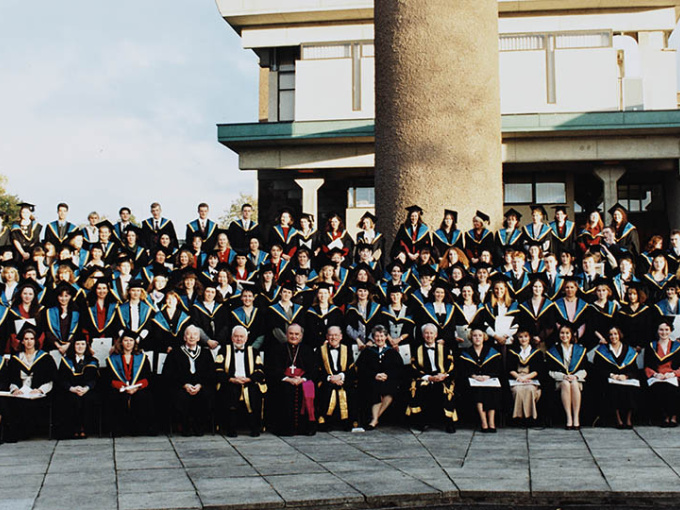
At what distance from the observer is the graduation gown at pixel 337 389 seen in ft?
27.7

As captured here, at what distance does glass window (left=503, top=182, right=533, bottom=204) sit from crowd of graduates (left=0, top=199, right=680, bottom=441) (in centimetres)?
967

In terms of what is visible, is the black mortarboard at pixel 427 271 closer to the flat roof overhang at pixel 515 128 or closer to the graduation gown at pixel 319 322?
the graduation gown at pixel 319 322

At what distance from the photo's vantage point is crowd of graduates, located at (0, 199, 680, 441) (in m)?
8.31

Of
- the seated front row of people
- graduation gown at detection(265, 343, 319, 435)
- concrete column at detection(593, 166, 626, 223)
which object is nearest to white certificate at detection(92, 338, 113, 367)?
the seated front row of people

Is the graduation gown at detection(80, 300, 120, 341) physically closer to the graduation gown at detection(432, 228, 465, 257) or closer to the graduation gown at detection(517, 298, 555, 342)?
the graduation gown at detection(432, 228, 465, 257)

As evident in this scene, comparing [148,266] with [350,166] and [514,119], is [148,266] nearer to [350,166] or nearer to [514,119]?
[350,166]

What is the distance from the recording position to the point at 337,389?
333 inches

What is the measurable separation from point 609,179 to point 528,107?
8.09 feet

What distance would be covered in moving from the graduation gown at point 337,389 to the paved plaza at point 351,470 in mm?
308

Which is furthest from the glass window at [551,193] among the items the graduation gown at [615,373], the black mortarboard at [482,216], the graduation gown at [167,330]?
the graduation gown at [167,330]

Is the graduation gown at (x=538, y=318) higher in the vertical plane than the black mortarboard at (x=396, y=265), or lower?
lower

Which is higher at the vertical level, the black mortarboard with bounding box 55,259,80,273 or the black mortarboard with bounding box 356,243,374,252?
the black mortarboard with bounding box 356,243,374,252

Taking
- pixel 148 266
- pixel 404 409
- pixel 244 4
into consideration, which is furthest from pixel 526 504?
pixel 244 4

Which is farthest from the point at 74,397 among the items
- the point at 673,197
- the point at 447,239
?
the point at 673,197
